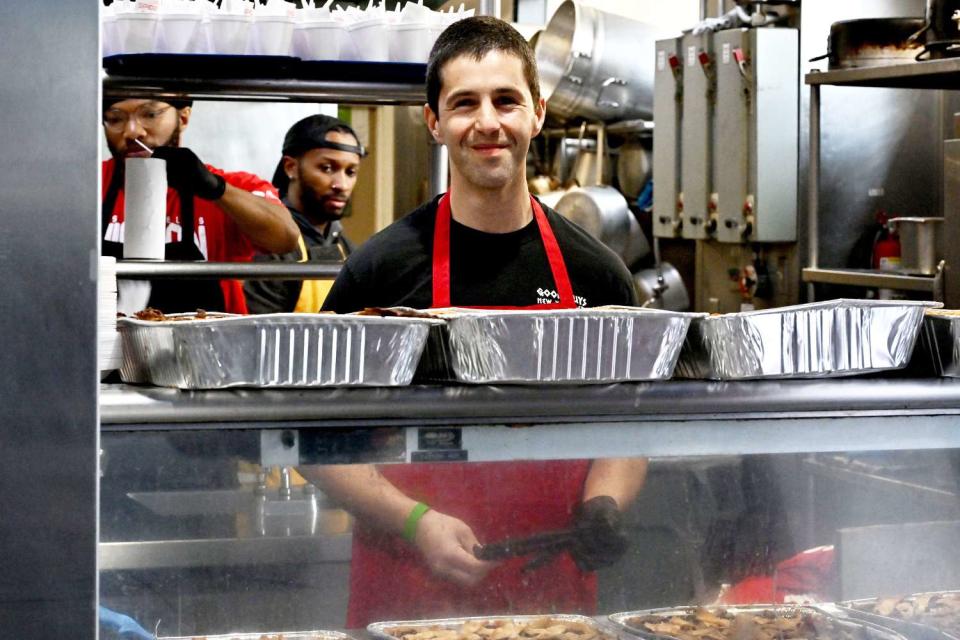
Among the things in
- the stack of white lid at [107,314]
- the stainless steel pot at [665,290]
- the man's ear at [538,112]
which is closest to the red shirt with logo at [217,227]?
the man's ear at [538,112]

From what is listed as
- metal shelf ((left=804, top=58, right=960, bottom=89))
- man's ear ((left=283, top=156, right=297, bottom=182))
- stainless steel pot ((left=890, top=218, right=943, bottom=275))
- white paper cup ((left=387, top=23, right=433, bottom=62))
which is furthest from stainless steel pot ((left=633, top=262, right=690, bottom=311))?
white paper cup ((left=387, top=23, right=433, bottom=62))

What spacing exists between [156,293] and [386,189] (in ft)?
18.6

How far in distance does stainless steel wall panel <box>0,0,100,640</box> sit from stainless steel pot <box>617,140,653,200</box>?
509cm

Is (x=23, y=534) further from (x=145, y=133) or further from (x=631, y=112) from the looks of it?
(x=631, y=112)

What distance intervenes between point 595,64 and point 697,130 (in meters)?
0.69

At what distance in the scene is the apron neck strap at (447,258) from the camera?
2160mm

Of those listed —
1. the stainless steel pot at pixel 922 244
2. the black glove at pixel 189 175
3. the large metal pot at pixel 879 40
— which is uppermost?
the large metal pot at pixel 879 40

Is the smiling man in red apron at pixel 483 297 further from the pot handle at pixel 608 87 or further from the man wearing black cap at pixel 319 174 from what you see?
the pot handle at pixel 608 87

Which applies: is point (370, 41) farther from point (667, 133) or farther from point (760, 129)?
point (667, 133)

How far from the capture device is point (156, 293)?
127 inches

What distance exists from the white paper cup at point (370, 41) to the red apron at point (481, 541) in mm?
1543

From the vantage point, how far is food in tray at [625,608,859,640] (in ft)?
4.46

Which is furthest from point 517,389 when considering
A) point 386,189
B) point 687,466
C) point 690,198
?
point 386,189

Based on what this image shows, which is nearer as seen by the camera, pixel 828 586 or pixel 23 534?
pixel 23 534
